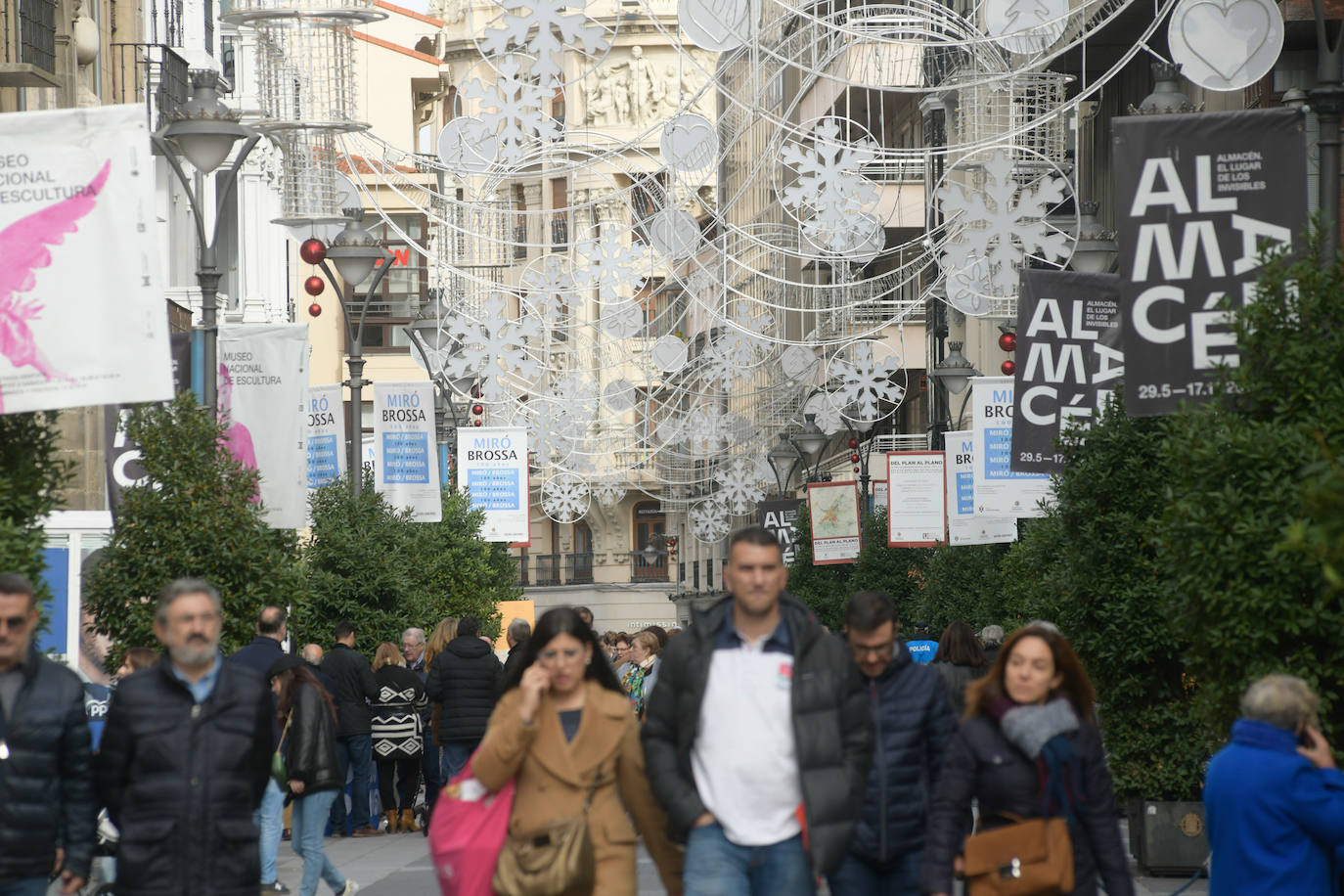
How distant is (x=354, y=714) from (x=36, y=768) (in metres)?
11.9

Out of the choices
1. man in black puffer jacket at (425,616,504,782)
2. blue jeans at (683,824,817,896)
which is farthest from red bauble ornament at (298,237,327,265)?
blue jeans at (683,824,817,896)

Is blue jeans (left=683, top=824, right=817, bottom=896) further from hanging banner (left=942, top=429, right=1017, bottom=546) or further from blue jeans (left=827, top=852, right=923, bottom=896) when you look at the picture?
hanging banner (left=942, top=429, right=1017, bottom=546)

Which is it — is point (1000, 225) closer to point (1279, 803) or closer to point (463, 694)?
point (463, 694)

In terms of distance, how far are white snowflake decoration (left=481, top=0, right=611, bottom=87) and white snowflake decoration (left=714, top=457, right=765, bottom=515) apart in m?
35.6

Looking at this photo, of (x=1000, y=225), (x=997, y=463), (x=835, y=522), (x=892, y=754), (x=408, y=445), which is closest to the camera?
(x=892, y=754)

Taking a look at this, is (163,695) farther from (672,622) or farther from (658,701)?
(672,622)

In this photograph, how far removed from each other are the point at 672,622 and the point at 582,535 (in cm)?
619

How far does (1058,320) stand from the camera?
61.6ft

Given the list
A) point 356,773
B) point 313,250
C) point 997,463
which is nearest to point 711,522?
point 997,463

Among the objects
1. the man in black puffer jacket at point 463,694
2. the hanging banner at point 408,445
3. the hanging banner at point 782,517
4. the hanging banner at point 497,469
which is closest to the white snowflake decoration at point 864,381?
the hanging banner at point 497,469

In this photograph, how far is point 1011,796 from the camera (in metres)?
8.23

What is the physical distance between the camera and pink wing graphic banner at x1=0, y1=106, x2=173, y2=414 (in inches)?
422

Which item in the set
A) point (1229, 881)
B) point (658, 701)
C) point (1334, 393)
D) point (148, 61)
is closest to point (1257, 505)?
point (1334, 393)

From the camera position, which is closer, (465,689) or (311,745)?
(311,745)
